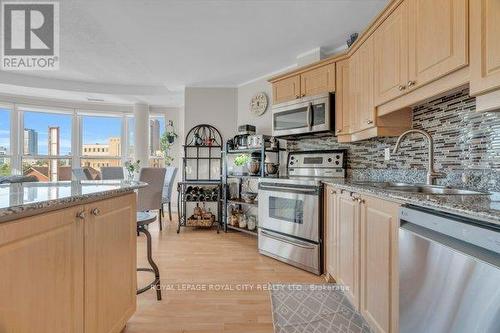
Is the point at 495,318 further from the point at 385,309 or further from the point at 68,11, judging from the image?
the point at 68,11

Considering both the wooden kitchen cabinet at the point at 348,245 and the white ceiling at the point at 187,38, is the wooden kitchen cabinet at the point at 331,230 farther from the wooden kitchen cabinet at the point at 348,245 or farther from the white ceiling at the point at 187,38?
the white ceiling at the point at 187,38

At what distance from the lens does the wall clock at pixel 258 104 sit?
3845mm

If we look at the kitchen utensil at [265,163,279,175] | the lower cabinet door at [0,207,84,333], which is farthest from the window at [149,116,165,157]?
the lower cabinet door at [0,207,84,333]

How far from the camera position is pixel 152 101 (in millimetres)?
5305

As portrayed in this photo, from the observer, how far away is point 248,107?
4.14 m

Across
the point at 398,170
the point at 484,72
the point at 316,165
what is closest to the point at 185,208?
the point at 316,165

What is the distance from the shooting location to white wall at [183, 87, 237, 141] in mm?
4332

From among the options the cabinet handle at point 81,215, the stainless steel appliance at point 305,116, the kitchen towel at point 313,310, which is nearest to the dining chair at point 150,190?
the stainless steel appliance at point 305,116

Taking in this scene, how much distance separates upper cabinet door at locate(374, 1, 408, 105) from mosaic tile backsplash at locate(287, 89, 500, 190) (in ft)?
1.02

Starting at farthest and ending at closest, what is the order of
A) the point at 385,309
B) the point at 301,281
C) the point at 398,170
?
the point at 301,281
the point at 398,170
the point at 385,309

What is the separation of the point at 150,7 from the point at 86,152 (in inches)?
174

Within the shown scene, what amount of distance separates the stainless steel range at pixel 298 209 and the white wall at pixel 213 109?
5.15 ft

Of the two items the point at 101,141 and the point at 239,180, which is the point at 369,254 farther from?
the point at 101,141

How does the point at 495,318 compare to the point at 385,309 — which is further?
the point at 385,309
